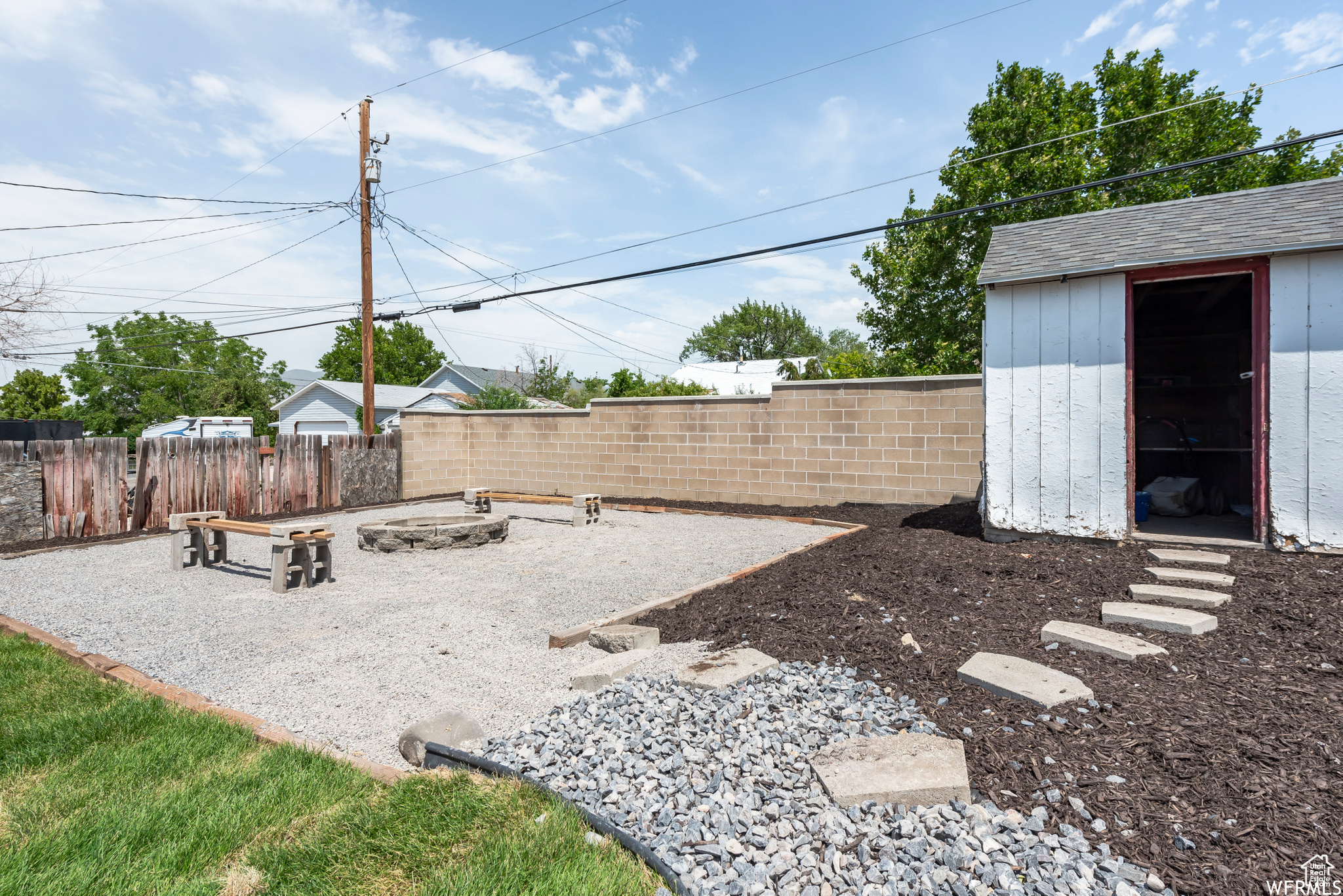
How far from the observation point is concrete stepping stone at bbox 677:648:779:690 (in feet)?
10.3

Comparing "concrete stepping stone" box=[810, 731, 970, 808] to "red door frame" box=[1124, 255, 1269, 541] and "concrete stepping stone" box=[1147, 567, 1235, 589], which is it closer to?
"concrete stepping stone" box=[1147, 567, 1235, 589]

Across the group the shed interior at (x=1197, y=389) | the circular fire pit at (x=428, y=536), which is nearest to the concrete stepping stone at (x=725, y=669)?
the circular fire pit at (x=428, y=536)

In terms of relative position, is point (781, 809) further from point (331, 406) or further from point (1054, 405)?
point (331, 406)

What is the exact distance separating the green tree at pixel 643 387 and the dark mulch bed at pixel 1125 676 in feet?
58.3

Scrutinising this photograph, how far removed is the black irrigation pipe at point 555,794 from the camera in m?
1.81

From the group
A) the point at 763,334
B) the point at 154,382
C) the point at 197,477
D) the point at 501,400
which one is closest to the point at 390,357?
the point at 154,382

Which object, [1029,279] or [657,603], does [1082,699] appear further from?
[1029,279]

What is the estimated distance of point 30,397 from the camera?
129 feet

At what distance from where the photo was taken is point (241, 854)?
2055 mm

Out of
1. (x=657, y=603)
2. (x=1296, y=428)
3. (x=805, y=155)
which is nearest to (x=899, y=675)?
(x=657, y=603)

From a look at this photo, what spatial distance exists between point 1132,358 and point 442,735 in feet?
20.9

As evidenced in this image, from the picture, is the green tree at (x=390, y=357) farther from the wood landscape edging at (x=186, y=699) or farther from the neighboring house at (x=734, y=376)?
the wood landscape edging at (x=186, y=699)

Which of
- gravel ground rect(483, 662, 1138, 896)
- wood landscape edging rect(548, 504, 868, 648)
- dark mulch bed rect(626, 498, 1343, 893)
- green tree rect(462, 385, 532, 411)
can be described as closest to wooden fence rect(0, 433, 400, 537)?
green tree rect(462, 385, 532, 411)

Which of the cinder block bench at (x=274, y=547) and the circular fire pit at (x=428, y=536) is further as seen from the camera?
the circular fire pit at (x=428, y=536)
